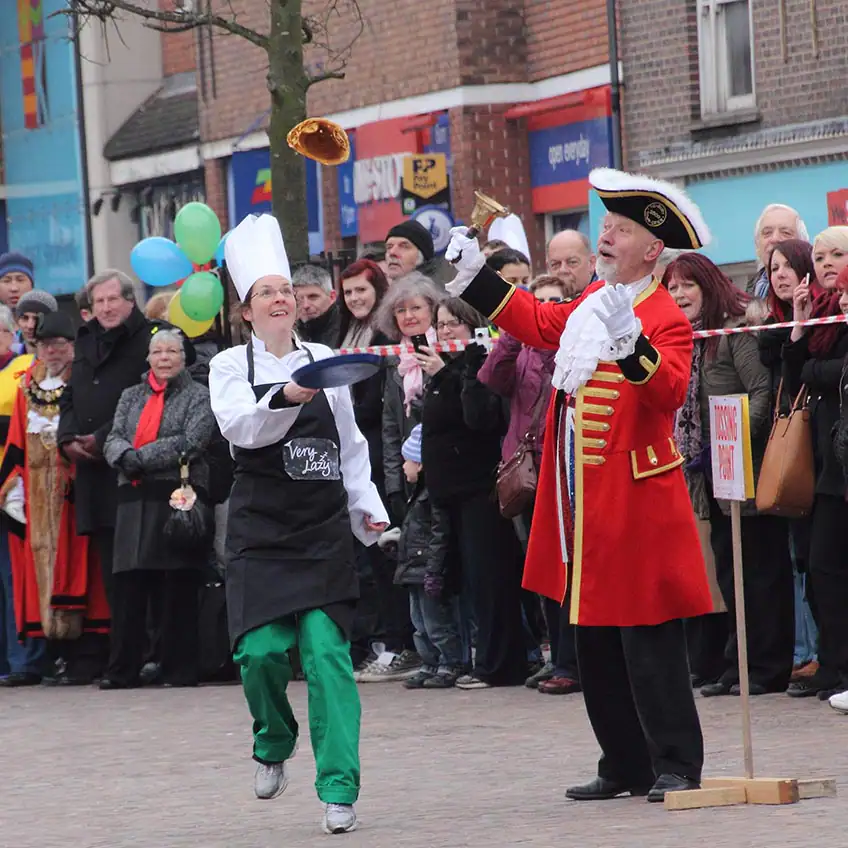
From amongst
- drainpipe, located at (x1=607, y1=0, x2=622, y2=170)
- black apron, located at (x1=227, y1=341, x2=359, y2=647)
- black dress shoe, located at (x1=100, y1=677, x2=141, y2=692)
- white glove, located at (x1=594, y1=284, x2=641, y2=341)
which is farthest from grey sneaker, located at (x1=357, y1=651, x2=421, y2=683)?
drainpipe, located at (x1=607, y1=0, x2=622, y2=170)

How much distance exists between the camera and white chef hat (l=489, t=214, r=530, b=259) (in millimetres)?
12656

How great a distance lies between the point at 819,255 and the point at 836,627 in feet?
5.54

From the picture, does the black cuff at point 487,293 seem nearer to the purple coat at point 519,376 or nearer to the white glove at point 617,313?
the white glove at point 617,313

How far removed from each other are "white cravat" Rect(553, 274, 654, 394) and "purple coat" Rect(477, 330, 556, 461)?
11.2ft

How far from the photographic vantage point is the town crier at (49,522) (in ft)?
44.7

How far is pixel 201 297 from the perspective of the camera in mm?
14094

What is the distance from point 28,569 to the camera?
13.8 metres

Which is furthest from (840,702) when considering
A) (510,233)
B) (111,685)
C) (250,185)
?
(250,185)

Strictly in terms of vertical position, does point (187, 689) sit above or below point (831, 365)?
below

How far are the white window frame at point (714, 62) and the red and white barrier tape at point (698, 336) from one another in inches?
381

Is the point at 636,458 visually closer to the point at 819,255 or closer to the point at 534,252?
the point at 819,255

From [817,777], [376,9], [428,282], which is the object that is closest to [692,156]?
[376,9]

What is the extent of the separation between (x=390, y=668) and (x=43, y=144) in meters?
21.7

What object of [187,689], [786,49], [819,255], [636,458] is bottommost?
[187,689]
